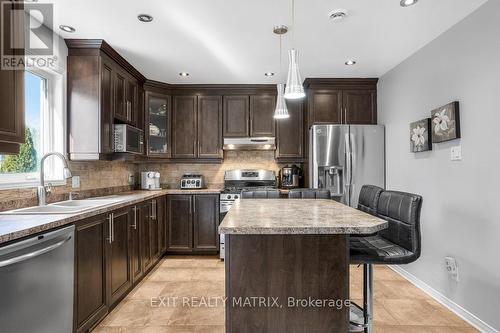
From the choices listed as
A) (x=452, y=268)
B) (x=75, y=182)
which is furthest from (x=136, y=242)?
(x=452, y=268)

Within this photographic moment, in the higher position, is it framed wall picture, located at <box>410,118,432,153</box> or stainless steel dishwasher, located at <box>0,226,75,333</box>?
framed wall picture, located at <box>410,118,432,153</box>

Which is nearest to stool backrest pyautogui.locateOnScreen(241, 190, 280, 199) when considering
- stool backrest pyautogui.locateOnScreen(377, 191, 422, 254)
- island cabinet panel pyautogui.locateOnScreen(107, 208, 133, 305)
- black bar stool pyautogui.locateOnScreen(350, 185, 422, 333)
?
black bar stool pyautogui.locateOnScreen(350, 185, 422, 333)

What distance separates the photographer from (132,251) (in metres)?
2.87

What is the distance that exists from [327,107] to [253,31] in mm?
1747

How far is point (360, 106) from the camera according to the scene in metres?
4.00

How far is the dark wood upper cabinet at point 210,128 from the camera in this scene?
4.29 meters

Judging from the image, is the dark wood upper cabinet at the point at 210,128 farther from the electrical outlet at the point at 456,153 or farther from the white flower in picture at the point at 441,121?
the electrical outlet at the point at 456,153

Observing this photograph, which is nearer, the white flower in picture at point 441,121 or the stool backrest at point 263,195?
the white flower in picture at point 441,121

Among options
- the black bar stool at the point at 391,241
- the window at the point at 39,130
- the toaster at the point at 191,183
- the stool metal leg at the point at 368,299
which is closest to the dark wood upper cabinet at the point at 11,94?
the window at the point at 39,130

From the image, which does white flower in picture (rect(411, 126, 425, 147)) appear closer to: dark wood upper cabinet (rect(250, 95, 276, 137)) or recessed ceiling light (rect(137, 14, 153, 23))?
dark wood upper cabinet (rect(250, 95, 276, 137))

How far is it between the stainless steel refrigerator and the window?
110 inches

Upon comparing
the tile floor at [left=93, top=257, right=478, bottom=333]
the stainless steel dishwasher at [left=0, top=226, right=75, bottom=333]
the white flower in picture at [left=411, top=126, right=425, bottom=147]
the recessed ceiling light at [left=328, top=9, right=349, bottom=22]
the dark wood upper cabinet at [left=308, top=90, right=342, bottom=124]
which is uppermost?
the recessed ceiling light at [left=328, top=9, right=349, bottom=22]

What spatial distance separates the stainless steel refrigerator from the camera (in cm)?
368

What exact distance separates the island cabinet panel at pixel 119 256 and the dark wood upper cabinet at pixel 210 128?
67.0 inches
